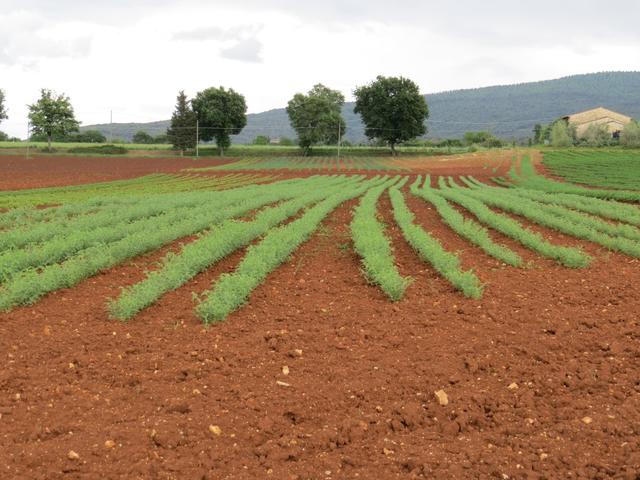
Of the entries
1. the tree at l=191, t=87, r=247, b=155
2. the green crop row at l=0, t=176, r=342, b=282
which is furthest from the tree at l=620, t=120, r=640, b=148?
the green crop row at l=0, t=176, r=342, b=282

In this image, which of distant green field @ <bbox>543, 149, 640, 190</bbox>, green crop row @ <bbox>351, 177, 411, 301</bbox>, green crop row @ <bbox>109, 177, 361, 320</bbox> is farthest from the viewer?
distant green field @ <bbox>543, 149, 640, 190</bbox>

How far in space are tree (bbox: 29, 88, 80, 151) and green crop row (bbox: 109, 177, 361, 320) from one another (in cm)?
8325

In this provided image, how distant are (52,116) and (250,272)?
89.6 meters

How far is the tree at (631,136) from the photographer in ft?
285

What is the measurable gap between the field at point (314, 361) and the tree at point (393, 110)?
84.2 m

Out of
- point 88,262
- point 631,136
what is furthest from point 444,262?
point 631,136

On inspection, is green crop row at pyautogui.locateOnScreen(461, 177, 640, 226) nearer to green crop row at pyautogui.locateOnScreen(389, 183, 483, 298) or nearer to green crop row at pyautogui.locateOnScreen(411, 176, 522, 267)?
green crop row at pyautogui.locateOnScreen(411, 176, 522, 267)

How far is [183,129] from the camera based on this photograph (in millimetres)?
86875

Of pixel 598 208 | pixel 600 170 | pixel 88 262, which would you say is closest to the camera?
pixel 88 262

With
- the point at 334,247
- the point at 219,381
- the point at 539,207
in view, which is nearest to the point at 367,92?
the point at 539,207

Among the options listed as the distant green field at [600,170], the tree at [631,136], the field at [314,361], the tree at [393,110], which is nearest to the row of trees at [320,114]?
the tree at [393,110]

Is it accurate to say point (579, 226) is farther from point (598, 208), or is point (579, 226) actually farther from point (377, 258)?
point (377, 258)

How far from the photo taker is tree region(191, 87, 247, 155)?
92812 millimetres

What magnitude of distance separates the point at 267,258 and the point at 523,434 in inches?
234
